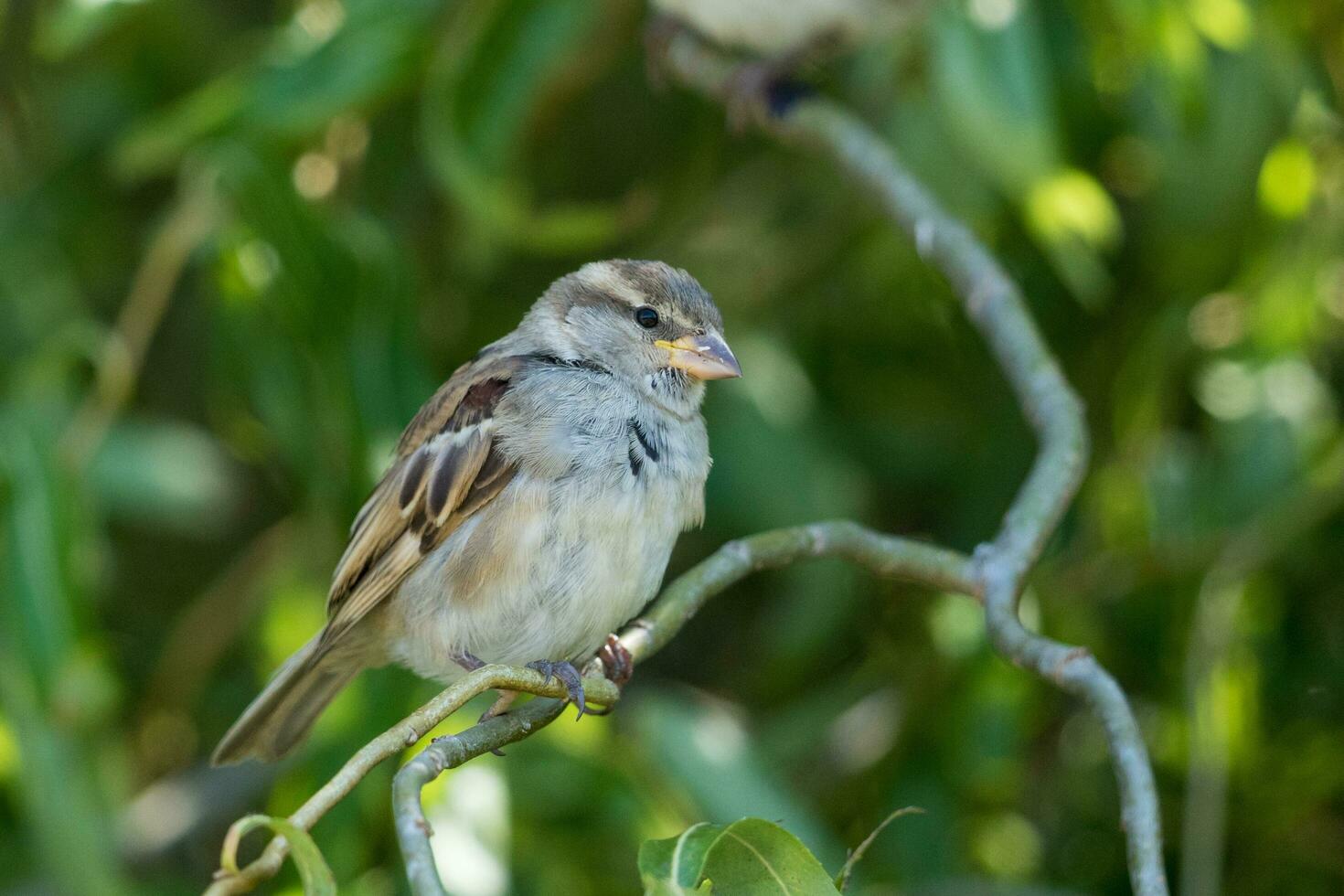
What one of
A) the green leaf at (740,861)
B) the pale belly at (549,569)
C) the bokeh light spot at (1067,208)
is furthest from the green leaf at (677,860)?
the bokeh light spot at (1067,208)

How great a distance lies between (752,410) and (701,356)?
1.06m

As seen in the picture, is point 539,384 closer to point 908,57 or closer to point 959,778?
point 959,778

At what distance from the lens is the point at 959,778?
293cm

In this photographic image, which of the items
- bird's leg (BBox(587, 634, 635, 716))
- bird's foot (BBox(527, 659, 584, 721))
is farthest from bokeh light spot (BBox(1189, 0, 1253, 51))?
bird's foot (BBox(527, 659, 584, 721))

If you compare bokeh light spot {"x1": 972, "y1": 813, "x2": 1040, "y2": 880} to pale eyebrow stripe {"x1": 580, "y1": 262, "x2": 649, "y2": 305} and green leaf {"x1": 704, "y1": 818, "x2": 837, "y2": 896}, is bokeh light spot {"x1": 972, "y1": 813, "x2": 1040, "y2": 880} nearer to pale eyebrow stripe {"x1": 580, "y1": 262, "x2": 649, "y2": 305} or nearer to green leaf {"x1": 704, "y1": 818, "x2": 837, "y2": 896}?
pale eyebrow stripe {"x1": 580, "y1": 262, "x2": 649, "y2": 305}

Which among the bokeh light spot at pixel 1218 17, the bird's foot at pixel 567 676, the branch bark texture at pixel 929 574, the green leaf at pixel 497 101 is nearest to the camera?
the branch bark texture at pixel 929 574

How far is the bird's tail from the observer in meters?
2.34

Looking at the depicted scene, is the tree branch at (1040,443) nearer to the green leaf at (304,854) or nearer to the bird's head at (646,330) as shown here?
the bird's head at (646,330)

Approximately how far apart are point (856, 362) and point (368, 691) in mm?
1469

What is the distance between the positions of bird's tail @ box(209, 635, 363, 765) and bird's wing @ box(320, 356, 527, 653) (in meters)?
0.07

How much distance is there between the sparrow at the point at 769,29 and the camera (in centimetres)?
341

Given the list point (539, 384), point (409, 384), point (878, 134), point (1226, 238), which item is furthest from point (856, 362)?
point (539, 384)

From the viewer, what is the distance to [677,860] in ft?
4.18

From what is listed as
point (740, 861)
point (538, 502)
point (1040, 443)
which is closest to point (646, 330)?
point (538, 502)
